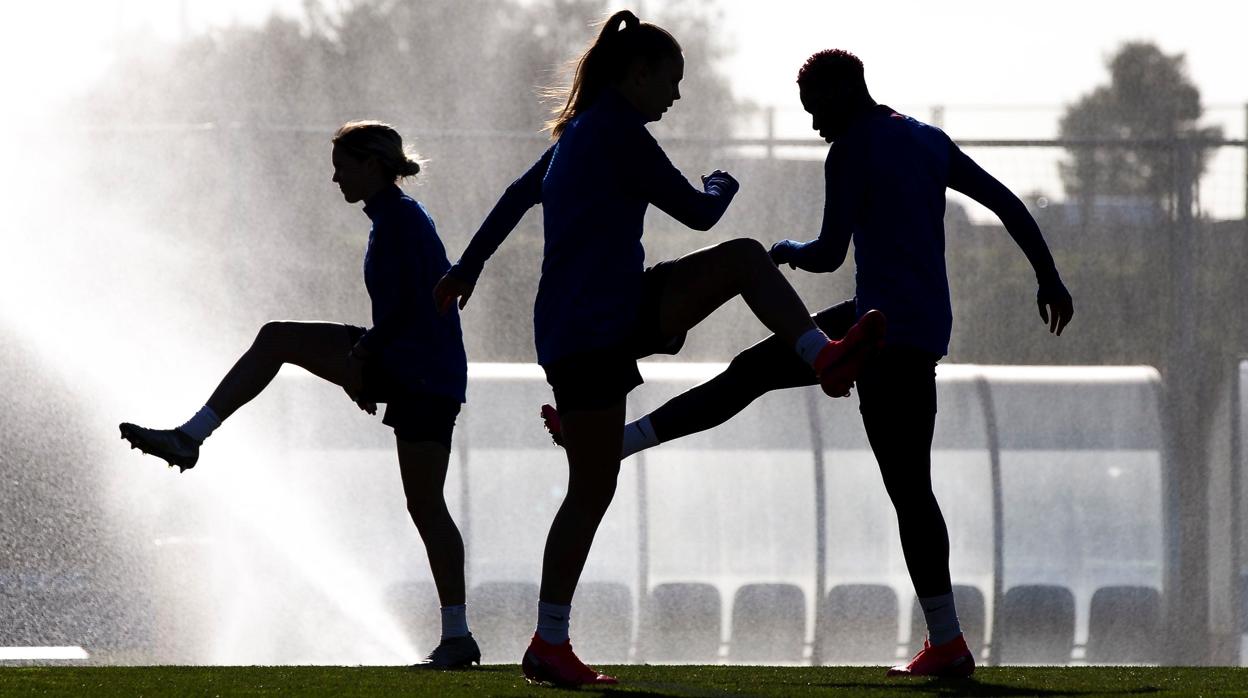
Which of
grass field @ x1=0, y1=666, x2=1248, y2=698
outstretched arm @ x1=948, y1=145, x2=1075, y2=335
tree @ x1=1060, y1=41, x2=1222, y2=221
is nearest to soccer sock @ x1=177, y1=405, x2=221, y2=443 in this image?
grass field @ x1=0, y1=666, x2=1248, y2=698

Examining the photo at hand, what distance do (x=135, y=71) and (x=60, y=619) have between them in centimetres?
788

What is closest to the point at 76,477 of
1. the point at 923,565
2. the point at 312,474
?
the point at 312,474

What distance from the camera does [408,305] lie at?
19.1 feet

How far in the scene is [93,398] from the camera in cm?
1531

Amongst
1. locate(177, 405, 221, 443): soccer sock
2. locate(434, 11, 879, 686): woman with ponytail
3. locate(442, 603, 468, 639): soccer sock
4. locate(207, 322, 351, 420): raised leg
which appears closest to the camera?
Result: locate(434, 11, 879, 686): woman with ponytail

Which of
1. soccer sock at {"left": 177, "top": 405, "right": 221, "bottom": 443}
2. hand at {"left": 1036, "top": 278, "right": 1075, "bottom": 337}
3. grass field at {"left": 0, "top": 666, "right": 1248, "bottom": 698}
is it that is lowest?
grass field at {"left": 0, "top": 666, "right": 1248, "bottom": 698}

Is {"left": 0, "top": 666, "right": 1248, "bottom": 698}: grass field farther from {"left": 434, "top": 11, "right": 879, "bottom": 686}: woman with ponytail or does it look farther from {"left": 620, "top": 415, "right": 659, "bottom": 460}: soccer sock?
{"left": 620, "top": 415, "right": 659, "bottom": 460}: soccer sock

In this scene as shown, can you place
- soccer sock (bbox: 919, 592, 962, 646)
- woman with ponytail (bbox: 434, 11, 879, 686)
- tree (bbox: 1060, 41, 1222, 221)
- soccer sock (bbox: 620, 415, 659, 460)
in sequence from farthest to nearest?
tree (bbox: 1060, 41, 1222, 221) → soccer sock (bbox: 620, 415, 659, 460) → soccer sock (bbox: 919, 592, 962, 646) → woman with ponytail (bbox: 434, 11, 879, 686)

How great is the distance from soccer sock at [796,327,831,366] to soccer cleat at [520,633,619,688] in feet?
2.95

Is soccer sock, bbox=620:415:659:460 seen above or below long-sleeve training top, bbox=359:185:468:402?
below

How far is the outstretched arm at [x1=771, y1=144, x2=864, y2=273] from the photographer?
512 centimetres

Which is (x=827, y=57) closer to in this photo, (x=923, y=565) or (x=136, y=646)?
(x=923, y=565)

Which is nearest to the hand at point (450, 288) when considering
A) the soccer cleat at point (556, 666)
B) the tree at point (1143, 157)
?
the soccer cleat at point (556, 666)

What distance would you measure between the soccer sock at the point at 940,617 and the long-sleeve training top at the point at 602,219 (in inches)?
50.6
